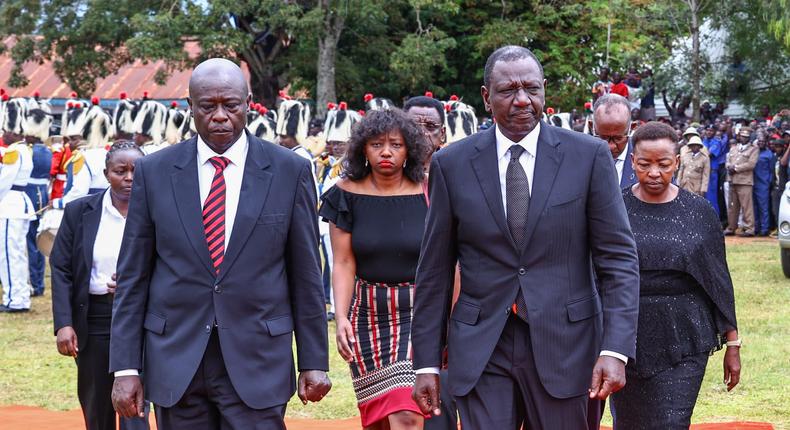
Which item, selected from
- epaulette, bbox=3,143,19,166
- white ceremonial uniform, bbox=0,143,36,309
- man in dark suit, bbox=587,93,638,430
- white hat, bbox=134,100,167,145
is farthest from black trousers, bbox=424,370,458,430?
white hat, bbox=134,100,167,145

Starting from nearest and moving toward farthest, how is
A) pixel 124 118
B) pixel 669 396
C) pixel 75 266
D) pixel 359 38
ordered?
1. pixel 669 396
2. pixel 75 266
3. pixel 124 118
4. pixel 359 38

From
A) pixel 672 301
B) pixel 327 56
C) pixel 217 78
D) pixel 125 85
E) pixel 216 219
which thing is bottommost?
pixel 672 301

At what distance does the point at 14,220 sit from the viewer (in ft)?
47.1

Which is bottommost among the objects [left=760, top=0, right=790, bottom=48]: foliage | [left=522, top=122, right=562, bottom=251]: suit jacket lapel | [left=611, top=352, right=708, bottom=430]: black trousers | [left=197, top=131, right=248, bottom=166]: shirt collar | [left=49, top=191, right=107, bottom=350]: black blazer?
[left=611, top=352, right=708, bottom=430]: black trousers

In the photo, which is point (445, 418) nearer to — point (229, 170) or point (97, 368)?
point (97, 368)

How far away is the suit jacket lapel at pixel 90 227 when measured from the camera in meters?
6.59

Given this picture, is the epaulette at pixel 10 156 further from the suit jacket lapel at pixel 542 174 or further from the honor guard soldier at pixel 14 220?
the suit jacket lapel at pixel 542 174

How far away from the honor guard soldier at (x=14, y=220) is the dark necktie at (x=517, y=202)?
10616 mm

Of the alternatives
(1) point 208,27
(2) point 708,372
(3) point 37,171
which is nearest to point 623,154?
(2) point 708,372

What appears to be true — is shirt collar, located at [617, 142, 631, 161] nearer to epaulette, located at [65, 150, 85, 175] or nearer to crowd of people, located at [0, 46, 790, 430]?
A: crowd of people, located at [0, 46, 790, 430]

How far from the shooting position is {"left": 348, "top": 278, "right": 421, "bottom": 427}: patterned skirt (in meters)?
6.51

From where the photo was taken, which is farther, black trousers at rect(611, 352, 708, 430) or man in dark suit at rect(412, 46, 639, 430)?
black trousers at rect(611, 352, 708, 430)

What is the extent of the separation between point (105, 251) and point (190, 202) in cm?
212

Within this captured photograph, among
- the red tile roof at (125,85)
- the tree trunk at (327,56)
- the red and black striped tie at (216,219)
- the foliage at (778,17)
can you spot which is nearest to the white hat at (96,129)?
the tree trunk at (327,56)
